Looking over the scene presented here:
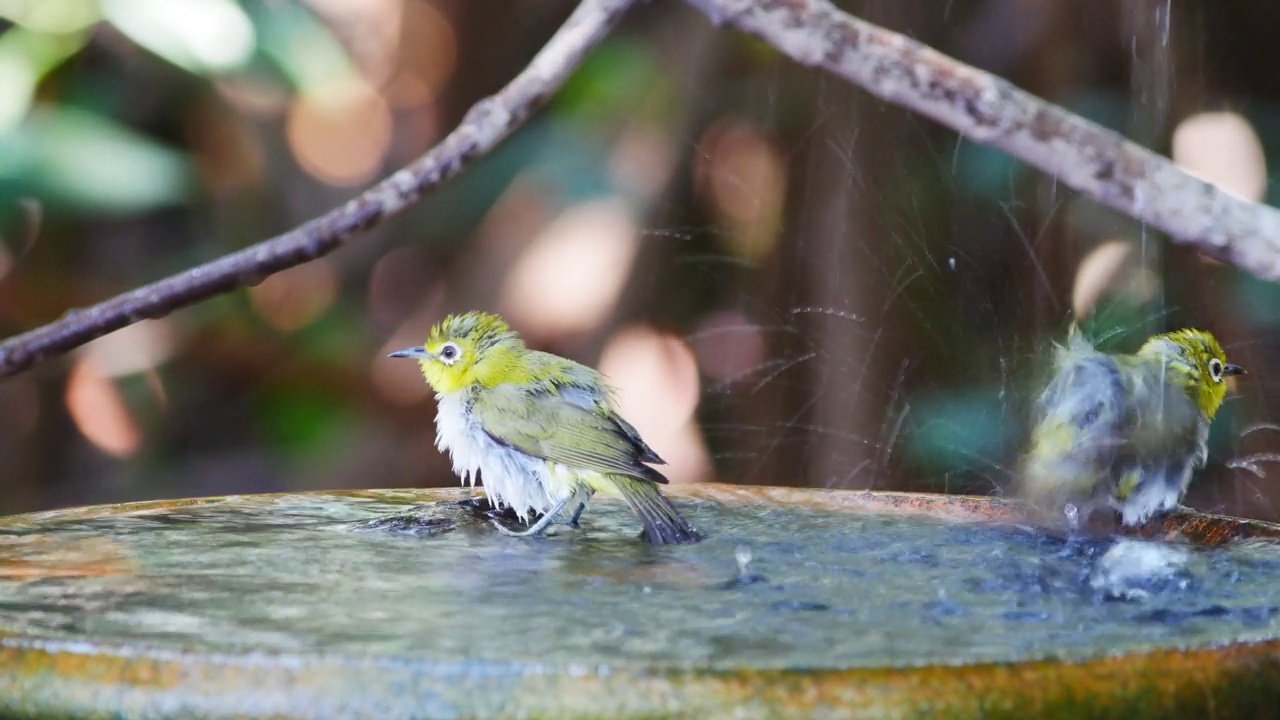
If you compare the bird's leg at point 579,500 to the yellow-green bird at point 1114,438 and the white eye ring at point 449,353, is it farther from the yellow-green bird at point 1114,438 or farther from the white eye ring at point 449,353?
the yellow-green bird at point 1114,438

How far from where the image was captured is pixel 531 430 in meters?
2.93

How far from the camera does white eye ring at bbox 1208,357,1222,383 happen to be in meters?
3.21

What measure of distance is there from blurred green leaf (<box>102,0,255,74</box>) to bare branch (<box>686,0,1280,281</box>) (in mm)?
2050

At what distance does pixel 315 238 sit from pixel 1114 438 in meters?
1.58

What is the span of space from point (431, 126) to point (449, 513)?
11.2 feet

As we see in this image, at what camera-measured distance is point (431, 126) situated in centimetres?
590

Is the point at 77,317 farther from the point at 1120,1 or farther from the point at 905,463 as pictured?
the point at 1120,1

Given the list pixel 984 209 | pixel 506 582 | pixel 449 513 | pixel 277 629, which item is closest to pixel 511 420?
pixel 449 513

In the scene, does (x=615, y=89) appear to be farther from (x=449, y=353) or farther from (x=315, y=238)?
(x=315, y=238)

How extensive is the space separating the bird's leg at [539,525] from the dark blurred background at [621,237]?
1.78 m

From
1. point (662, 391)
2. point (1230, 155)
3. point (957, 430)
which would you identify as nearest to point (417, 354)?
point (957, 430)

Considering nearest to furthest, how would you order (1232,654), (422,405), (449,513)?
(1232,654)
(449,513)
(422,405)

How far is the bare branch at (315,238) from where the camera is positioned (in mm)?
2785

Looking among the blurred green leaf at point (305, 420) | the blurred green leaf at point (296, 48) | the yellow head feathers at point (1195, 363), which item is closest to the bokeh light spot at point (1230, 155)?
the yellow head feathers at point (1195, 363)
